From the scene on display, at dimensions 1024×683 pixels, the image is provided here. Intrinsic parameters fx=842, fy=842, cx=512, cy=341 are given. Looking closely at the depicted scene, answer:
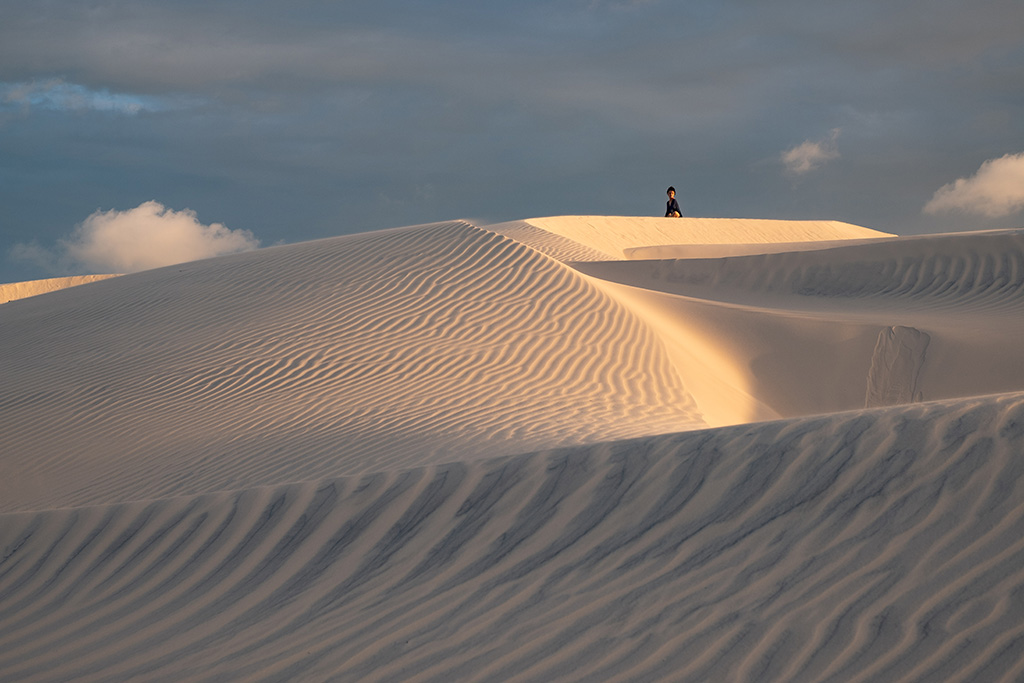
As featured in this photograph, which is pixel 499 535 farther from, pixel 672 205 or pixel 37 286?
pixel 37 286

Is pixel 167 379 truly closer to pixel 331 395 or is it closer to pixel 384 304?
pixel 331 395

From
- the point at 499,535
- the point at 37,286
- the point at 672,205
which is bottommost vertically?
the point at 499,535

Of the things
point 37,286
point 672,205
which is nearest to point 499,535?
point 672,205

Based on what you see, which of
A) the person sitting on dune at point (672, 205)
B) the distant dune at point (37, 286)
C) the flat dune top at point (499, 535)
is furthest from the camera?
the distant dune at point (37, 286)

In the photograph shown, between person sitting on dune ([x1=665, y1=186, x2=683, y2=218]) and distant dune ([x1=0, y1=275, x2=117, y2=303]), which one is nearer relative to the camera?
person sitting on dune ([x1=665, y1=186, x2=683, y2=218])

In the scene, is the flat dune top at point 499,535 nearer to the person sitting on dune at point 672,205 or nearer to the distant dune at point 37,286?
the person sitting on dune at point 672,205

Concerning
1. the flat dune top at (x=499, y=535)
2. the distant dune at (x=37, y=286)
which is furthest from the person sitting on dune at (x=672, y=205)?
the distant dune at (x=37, y=286)

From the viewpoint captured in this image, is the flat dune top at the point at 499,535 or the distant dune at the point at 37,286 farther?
the distant dune at the point at 37,286

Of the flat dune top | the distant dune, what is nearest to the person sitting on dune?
the flat dune top

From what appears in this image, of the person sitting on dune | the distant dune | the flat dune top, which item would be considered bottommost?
the flat dune top

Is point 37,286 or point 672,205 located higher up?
point 37,286

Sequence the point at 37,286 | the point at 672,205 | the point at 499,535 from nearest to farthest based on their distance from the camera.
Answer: the point at 499,535 → the point at 672,205 → the point at 37,286

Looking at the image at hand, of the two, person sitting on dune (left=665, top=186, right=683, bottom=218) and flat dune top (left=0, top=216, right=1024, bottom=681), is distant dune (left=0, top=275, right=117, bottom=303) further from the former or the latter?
flat dune top (left=0, top=216, right=1024, bottom=681)

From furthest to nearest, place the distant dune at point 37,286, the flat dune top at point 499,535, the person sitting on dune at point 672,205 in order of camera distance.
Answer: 1. the distant dune at point 37,286
2. the person sitting on dune at point 672,205
3. the flat dune top at point 499,535
